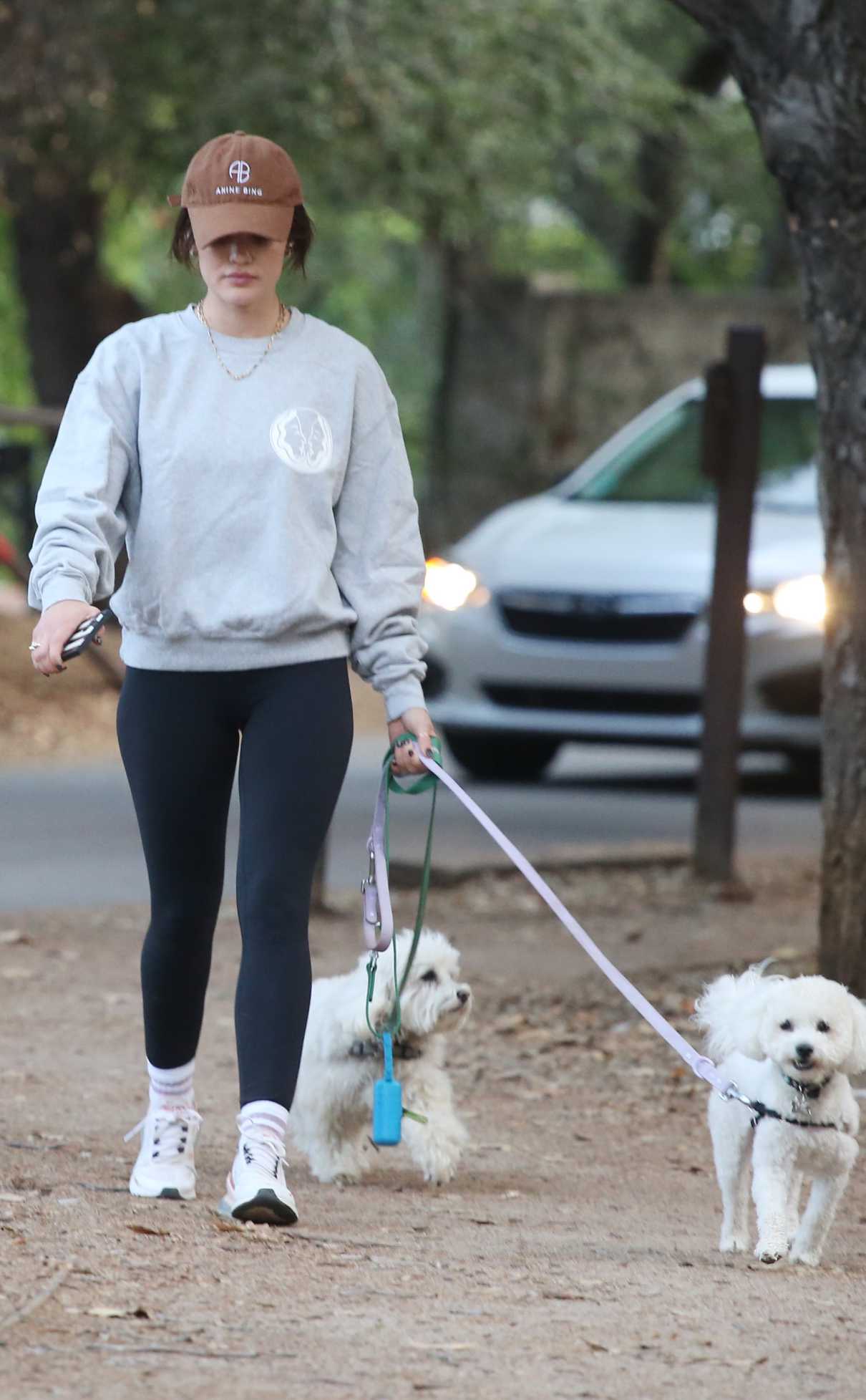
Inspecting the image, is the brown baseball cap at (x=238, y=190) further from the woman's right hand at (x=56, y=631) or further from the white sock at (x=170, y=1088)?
the white sock at (x=170, y=1088)

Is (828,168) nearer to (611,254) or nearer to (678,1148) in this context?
(678,1148)

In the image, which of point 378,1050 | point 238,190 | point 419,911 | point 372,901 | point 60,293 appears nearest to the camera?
point 238,190

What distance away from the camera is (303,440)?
4.48 meters

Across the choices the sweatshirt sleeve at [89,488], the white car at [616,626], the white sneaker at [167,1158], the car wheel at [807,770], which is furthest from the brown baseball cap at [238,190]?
the car wheel at [807,770]

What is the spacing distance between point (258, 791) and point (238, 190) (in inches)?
44.3

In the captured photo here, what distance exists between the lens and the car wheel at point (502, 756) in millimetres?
12086

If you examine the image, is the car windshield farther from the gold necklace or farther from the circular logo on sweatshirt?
the circular logo on sweatshirt

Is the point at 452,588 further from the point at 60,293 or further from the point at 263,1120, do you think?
the point at 60,293

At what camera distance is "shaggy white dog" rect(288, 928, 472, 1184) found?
5109 mm

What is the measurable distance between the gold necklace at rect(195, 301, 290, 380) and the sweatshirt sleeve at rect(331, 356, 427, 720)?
18 centimetres

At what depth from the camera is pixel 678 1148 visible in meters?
5.79

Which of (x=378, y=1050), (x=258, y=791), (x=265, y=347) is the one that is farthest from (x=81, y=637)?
(x=378, y=1050)

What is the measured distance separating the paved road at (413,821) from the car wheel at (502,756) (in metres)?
0.08

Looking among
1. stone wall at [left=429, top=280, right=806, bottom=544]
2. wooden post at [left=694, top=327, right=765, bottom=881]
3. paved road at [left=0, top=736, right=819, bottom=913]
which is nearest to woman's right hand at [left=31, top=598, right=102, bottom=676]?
paved road at [left=0, top=736, right=819, bottom=913]
